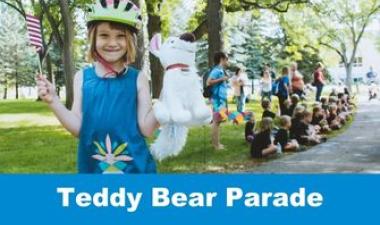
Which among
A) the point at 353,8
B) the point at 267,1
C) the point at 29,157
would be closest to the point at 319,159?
the point at 29,157

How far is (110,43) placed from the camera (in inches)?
110

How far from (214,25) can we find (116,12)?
333 inches

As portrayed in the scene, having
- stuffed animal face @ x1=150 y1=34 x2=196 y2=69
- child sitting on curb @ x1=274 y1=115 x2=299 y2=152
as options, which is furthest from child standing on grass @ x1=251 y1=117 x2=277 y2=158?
stuffed animal face @ x1=150 y1=34 x2=196 y2=69

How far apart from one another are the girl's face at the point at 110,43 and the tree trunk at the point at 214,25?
7.84m

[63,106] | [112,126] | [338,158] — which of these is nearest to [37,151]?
[338,158]

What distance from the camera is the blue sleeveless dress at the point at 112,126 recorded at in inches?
108

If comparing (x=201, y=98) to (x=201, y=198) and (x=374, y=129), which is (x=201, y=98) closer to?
(x=201, y=198)

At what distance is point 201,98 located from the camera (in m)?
2.71

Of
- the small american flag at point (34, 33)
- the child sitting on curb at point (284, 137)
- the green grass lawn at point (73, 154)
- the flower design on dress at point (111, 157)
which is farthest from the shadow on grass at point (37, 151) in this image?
the flower design on dress at point (111, 157)

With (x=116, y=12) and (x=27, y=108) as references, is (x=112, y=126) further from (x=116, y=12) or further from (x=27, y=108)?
(x=27, y=108)

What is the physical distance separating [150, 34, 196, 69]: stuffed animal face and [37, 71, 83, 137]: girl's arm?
15.1 inches

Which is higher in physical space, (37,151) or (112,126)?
(112,126)

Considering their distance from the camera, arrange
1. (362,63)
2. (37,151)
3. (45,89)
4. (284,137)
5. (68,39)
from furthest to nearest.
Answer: (362,63)
(68,39)
(37,151)
(284,137)
(45,89)

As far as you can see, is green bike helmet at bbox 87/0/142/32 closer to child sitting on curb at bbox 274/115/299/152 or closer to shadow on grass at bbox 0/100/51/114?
child sitting on curb at bbox 274/115/299/152
